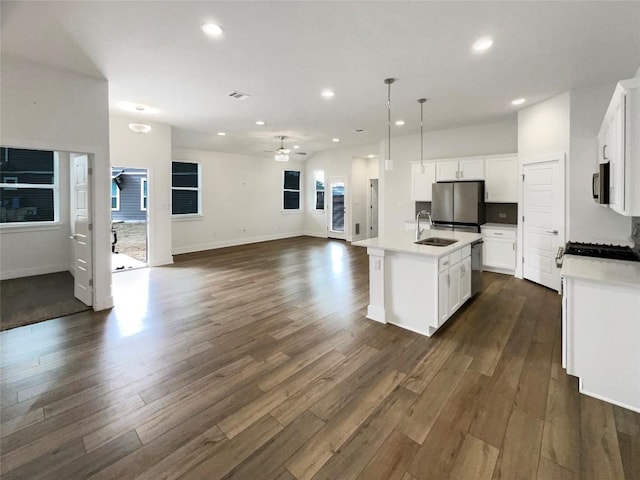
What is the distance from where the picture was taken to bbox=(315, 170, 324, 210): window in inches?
432

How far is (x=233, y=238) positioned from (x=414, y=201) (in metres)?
5.35

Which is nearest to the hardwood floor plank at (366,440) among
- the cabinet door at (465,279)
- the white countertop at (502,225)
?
the cabinet door at (465,279)

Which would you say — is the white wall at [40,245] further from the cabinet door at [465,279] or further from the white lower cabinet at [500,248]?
the white lower cabinet at [500,248]

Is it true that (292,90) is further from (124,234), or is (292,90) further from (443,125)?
(124,234)

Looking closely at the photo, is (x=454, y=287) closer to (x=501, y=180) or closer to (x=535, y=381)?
(x=535, y=381)

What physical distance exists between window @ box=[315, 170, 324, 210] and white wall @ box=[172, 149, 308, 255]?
58 cm

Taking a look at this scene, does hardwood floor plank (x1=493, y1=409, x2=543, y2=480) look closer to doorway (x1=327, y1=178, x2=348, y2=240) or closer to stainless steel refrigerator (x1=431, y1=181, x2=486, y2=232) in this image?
stainless steel refrigerator (x1=431, y1=181, x2=486, y2=232)

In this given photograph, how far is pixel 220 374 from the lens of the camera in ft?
8.50

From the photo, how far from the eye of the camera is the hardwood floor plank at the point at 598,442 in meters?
1.65

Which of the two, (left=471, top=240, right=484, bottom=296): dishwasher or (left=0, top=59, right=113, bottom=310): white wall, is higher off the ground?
(left=0, top=59, right=113, bottom=310): white wall

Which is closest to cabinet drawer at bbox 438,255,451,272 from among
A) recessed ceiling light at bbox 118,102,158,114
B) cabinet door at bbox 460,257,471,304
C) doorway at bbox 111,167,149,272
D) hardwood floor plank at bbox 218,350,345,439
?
cabinet door at bbox 460,257,471,304

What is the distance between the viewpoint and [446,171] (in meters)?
6.59

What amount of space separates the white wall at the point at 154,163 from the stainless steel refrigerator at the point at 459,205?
5.67 metres

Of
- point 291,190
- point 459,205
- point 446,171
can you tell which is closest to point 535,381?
point 459,205
